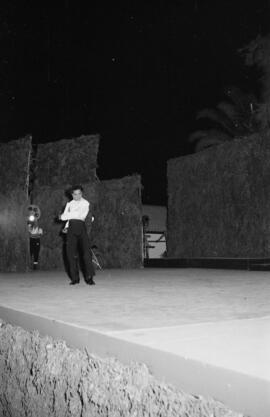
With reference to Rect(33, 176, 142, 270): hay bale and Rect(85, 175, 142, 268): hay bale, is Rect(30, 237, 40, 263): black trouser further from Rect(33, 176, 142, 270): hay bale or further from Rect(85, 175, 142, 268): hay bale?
Rect(85, 175, 142, 268): hay bale

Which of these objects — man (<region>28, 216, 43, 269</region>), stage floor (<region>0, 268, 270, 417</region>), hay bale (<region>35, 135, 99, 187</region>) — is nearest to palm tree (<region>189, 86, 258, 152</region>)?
→ hay bale (<region>35, 135, 99, 187</region>)

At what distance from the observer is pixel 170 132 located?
2678 centimetres

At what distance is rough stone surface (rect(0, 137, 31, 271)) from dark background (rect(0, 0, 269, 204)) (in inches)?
265

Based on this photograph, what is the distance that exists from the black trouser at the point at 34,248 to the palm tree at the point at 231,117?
13.0 m

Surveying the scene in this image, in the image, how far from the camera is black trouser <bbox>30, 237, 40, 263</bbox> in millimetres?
12336

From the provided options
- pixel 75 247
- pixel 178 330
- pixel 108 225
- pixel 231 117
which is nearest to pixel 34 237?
pixel 108 225

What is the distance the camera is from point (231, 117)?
77.5 feet

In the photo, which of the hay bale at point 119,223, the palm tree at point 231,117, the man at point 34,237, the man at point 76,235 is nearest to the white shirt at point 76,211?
the man at point 76,235

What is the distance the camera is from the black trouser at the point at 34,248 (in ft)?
40.5

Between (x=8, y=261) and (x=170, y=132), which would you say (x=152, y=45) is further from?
(x=8, y=261)

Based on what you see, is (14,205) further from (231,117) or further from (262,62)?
(231,117)

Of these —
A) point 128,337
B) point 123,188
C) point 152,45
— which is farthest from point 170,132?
point 128,337

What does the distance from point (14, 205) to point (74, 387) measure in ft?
31.5

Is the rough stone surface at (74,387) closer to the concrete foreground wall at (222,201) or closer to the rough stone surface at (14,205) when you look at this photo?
the rough stone surface at (14,205)
